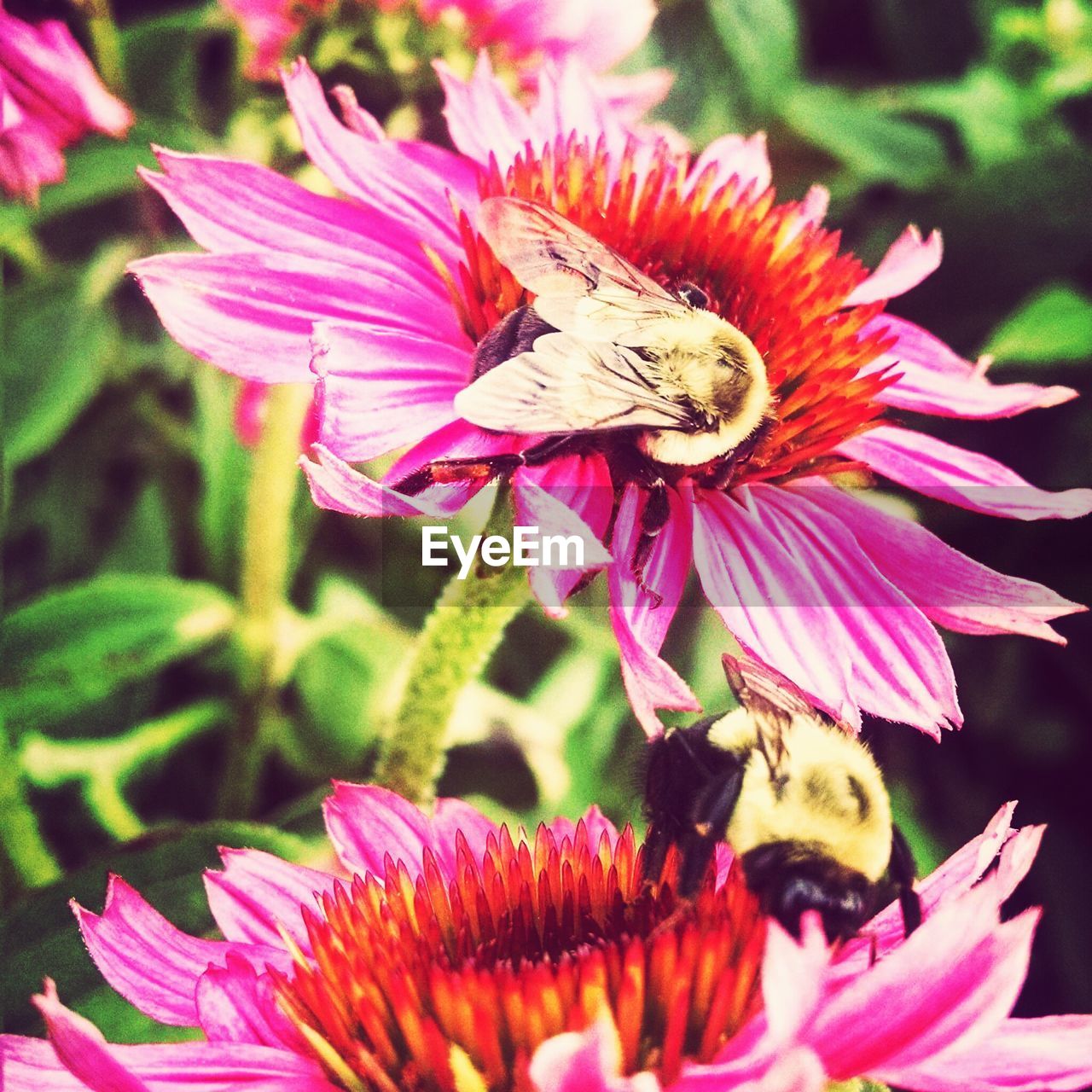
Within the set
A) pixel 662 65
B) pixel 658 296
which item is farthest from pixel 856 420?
pixel 662 65

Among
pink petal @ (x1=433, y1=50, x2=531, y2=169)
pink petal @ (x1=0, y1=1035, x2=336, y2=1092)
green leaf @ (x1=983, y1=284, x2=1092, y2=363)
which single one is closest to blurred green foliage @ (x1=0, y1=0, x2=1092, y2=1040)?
green leaf @ (x1=983, y1=284, x2=1092, y2=363)

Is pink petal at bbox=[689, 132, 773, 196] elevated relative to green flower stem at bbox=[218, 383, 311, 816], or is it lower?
elevated

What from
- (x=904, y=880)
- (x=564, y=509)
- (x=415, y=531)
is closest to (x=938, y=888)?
(x=904, y=880)

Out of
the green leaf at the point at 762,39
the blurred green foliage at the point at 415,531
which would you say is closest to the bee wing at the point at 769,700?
the blurred green foliage at the point at 415,531

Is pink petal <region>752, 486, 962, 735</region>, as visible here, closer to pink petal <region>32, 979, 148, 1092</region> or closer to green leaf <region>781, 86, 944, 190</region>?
pink petal <region>32, 979, 148, 1092</region>

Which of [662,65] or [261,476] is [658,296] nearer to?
[261,476]

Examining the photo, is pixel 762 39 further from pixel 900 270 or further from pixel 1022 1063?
pixel 1022 1063
